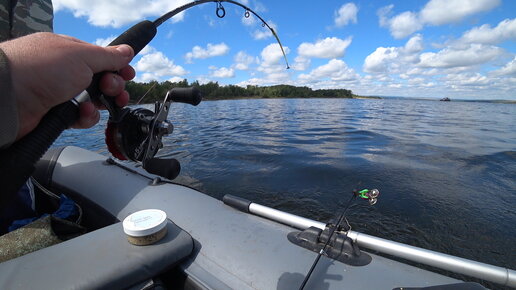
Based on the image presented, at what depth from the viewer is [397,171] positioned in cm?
402

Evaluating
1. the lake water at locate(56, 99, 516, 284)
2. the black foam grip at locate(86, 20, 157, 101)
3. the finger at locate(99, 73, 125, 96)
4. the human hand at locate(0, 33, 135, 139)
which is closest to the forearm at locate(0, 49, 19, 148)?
the human hand at locate(0, 33, 135, 139)

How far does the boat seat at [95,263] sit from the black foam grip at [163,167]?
46 cm

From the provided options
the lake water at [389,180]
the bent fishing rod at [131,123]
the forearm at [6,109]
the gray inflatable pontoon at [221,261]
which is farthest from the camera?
the lake water at [389,180]

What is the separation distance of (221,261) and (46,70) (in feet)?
3.64

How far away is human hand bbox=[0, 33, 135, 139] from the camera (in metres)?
0.48

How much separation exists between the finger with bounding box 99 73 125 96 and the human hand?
0.07 meters

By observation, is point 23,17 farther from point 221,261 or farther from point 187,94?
point 221,261

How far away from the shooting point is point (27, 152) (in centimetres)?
48

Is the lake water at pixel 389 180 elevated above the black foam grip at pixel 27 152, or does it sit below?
below

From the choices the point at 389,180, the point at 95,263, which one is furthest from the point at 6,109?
the point at 389,180

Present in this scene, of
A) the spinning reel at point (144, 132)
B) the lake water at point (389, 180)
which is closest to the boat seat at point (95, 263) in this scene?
the spinning reel at point (144, 132)

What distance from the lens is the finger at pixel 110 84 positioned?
73cm

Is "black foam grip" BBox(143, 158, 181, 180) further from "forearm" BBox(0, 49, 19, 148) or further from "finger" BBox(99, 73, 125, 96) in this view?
"forearm" BBox(0, 49, 19, 148)

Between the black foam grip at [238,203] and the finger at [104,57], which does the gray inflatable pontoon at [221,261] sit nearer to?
the black foam grip at [238,203]
